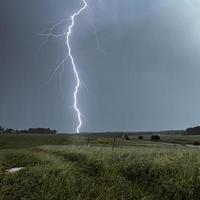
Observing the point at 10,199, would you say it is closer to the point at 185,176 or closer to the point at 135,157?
the point at 185,176

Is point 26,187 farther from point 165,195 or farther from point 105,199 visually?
point 165,195

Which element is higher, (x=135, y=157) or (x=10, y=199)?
(x=135, y=157)

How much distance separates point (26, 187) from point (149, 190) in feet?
15.1

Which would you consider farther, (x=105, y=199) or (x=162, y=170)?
(x=162, y=170)

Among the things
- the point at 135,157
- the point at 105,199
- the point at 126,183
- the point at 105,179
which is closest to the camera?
the point at 105,199

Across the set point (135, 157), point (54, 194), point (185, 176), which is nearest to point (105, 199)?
point (54, 194)

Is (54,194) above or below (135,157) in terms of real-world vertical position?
below

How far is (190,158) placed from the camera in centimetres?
1717

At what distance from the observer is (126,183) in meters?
14.8

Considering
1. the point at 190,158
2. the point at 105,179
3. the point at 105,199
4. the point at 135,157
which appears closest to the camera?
the point at 105,199

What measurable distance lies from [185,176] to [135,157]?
568cm

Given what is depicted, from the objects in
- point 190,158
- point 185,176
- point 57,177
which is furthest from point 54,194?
point 190,158

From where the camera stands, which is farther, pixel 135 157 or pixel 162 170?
pixel 135 157

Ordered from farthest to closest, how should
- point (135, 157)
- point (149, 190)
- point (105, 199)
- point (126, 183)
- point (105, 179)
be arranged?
1. point (135, 157)
2. point (105, 179)
3. point (126, 183)
4. point (149, 190)
5. point (105, 199)
